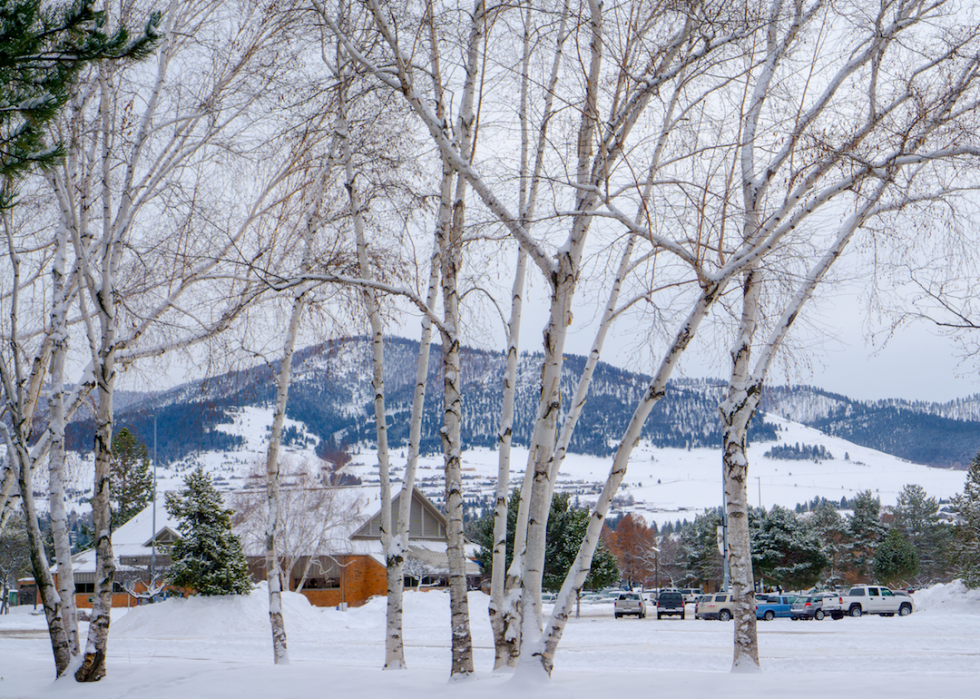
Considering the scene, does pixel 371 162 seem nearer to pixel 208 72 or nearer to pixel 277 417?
pixel 208 72

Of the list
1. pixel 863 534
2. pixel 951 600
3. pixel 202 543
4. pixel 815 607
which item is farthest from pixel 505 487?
pixel 863 534

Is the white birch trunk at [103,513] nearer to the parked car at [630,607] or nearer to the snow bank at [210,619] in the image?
the snow bank at [210,619]

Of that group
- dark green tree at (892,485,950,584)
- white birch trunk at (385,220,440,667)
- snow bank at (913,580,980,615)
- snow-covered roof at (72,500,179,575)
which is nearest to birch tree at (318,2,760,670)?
white birch trunk at (385,220,440,667)

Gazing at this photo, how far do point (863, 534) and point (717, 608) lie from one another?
3742 centimetres

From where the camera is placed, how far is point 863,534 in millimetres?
72688

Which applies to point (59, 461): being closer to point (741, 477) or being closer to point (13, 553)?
point (741, 477)

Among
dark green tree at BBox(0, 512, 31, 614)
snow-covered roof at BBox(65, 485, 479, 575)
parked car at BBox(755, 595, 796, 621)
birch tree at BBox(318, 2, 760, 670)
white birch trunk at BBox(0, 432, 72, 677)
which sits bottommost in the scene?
dark green tree at BBox(0, 512, 31, 614)

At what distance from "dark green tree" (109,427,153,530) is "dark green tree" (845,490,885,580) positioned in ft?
192

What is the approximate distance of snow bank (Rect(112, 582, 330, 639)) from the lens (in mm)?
34656

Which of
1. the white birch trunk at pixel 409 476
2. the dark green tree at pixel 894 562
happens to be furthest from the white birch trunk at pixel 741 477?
the dark green tree at pixel 894 562

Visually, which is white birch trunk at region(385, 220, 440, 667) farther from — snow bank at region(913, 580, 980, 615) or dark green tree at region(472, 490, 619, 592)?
snow bank at region(913, 580, 980, 615)

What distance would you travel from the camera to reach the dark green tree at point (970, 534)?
44375mm

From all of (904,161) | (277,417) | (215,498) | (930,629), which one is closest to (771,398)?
(904,161)

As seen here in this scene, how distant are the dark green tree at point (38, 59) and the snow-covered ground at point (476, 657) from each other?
5.69m
